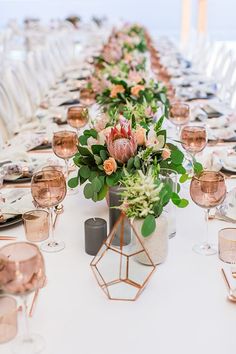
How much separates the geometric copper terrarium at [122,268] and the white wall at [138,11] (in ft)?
41.9

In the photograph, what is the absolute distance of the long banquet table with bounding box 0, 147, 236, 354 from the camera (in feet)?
3.37

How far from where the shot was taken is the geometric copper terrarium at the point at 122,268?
47.2 inches

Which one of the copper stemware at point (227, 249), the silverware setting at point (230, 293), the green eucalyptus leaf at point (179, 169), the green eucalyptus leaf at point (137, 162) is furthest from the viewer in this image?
the green eucalyptus leaf at point (179, 169)

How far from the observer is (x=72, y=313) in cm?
113

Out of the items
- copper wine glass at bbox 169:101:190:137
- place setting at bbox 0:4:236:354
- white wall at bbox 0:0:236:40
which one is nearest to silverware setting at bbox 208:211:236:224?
place setting at bbox 0:4:236:354

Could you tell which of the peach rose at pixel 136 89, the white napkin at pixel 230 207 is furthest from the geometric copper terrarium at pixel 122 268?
the peach rose at pixel 136 89

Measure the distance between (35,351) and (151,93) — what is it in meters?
1.74

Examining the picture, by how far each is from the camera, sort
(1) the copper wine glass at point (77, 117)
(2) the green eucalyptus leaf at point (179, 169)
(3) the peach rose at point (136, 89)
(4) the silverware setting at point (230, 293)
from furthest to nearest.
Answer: (3) the peach rose at point (136, 89), (1) the copper wine glass at point (77, 117), (2) the green eucalyptus leaf at point (179, 169), (4) the silverware setting at point (230, 293)

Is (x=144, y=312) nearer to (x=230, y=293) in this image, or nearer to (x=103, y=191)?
(x=230, y=293)

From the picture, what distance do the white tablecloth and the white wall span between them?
12.8 metres

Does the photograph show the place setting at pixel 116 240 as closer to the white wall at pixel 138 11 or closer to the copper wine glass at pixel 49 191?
the copper wine glass at pixel 49 191

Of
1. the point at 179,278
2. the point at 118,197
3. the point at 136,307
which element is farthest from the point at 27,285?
the point at 118,197

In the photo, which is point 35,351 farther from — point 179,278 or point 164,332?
point 179,278

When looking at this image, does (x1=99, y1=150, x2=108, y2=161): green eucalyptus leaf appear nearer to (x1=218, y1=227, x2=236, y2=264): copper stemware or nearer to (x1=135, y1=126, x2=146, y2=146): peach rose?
(x1=135, y1=126, x2=146, y2=146): peach rose
